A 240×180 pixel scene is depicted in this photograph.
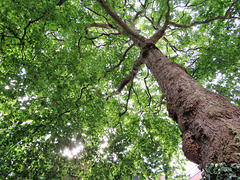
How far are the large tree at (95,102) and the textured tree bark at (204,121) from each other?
12 millimetres

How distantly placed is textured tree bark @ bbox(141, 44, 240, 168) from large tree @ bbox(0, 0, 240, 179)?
0.01 m

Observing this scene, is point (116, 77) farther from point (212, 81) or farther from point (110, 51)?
point (212, 81)

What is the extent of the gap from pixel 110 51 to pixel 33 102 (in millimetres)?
5995

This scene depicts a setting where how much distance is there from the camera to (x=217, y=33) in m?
6.89

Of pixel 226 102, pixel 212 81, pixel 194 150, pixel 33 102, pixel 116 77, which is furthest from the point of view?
pixel 116 77

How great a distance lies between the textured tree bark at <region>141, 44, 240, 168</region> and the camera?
56.7 inches

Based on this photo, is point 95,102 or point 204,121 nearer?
point 204,121

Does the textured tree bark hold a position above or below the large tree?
below

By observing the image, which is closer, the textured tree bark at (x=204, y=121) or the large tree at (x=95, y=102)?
the textured tree bark at (x=204, y=121)

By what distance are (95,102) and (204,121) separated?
5.80 m

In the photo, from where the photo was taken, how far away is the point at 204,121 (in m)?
1.86

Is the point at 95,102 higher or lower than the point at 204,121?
higher

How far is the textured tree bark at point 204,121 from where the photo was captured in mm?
1440

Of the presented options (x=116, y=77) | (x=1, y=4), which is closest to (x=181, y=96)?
(x=116, y=77)
